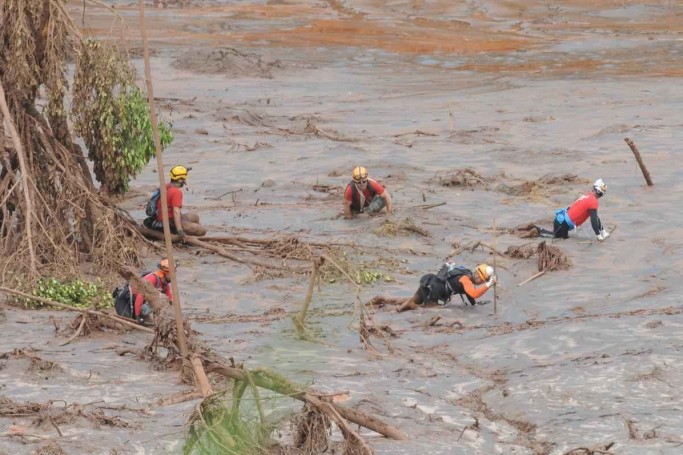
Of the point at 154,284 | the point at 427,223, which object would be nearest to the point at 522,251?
the point at 427,223

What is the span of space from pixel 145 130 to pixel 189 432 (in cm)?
862

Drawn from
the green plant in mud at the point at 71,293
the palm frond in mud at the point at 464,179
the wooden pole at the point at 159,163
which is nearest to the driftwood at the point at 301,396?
the wooden pole at the point at 159,163

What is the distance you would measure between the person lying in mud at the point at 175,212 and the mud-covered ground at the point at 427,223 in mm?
436

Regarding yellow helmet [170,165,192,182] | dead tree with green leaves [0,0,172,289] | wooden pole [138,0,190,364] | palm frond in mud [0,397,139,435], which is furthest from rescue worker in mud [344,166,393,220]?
wooden pole [138,0,190,364]

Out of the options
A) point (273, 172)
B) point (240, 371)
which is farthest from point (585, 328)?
point (273, 172)

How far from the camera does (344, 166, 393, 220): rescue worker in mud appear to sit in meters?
19.6

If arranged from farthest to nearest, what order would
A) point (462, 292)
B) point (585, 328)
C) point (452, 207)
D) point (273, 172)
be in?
1. point (273, 172)
2. point (452, 207)
3. point (462, 292)
4. point (585, 328)

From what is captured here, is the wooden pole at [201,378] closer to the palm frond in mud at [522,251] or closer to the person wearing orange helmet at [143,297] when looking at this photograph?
the person wearing orange helmet at [143,297]

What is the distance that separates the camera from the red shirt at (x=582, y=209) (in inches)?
731

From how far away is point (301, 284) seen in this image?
53.8ft

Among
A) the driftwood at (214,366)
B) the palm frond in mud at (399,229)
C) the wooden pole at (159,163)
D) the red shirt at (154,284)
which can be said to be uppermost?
the wooden pole at (159,163)

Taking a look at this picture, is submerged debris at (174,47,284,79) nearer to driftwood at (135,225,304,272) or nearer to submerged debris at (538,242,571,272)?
driftwood at (135,225,304,272)

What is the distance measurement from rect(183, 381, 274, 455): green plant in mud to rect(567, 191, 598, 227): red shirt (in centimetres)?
1095

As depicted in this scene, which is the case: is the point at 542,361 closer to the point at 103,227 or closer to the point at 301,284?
the point at 301,284
